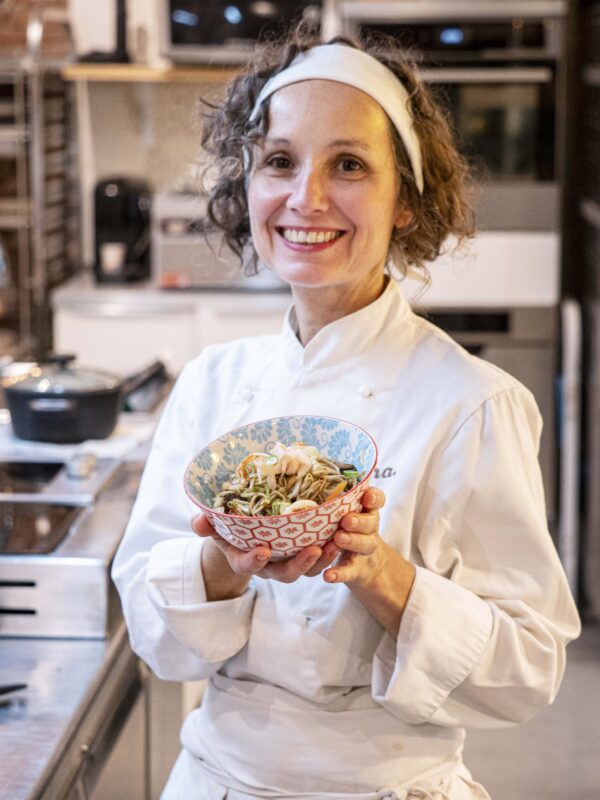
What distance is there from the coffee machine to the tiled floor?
2079 mm

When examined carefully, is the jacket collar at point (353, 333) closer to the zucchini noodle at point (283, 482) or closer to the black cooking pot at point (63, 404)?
the zucchini noodle at point (283, 482)

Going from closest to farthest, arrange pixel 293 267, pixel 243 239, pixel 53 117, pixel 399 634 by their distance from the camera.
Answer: pixel 399 634
pixel 293 267
pixel 243 239
pixel 53 117

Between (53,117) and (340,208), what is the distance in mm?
3330

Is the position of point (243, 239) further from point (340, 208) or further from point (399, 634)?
point (399, 634)

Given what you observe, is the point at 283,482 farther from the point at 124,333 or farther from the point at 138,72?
the point at 138,72

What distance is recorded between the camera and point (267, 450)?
126cm

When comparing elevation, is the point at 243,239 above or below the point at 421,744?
above

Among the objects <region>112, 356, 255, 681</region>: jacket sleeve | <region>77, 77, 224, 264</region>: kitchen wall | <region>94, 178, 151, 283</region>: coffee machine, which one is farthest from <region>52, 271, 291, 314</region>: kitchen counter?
<region>112, 356, 255, 681</region>: jacket sleeve

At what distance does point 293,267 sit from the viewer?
1349 mm

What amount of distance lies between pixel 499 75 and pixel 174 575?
2933mm

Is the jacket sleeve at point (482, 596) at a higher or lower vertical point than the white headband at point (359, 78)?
lower

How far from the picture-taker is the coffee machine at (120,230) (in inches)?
168

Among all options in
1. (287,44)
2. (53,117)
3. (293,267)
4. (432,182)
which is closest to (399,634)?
(293,267)

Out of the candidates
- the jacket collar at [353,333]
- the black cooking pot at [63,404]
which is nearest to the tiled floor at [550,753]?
the black cooking pot at [63,404]
